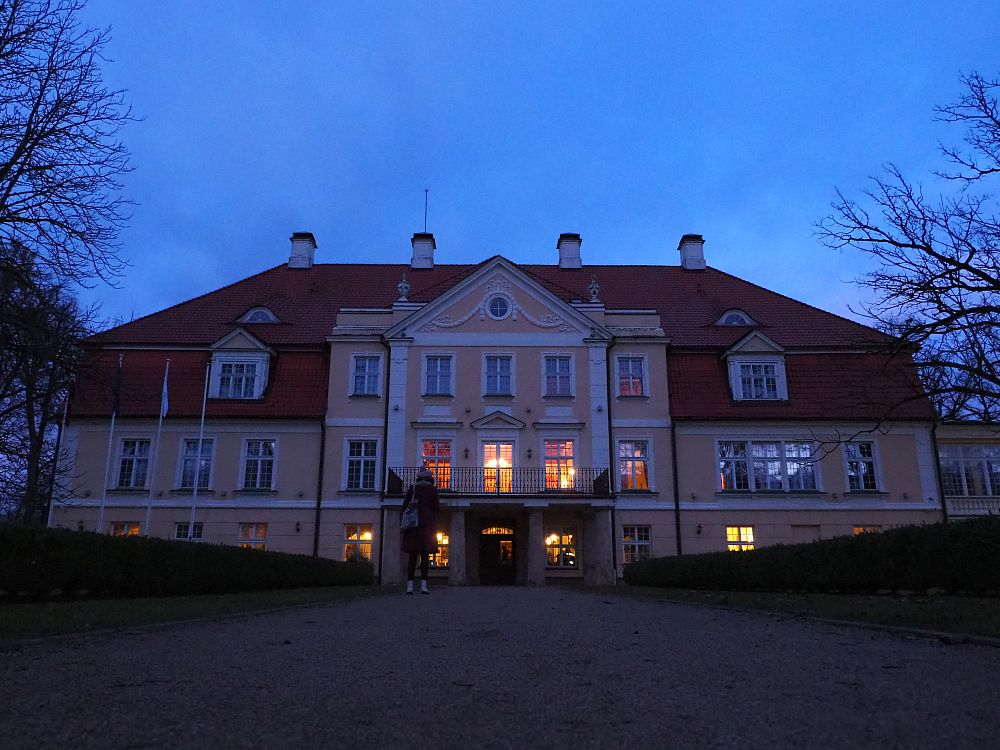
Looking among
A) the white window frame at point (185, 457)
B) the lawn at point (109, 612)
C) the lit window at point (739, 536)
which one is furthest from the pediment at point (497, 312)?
the lawn at point (109, 612)

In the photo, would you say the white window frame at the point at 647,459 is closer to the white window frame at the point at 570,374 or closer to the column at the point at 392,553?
the white window frame at the point at 570,374

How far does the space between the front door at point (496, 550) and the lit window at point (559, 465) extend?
9.39 feet

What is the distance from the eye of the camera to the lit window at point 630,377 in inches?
1129

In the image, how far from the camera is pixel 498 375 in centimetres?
2875

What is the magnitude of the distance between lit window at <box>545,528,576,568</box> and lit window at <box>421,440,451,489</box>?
Result: 463 cm

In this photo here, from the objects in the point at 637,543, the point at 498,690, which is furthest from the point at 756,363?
the point at 498,690

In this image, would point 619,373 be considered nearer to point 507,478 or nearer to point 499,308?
point 499,308

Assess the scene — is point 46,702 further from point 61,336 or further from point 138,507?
point 138,507

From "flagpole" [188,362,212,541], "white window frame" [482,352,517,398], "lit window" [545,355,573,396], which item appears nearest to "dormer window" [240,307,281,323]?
"flagpole" [188,362,212,541]

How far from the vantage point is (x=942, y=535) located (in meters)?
10.6

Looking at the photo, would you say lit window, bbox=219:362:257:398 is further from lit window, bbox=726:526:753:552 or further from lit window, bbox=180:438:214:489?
lit window, bbox=726:526:753:552

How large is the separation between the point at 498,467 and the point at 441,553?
3903mm

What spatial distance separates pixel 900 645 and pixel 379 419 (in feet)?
75.6

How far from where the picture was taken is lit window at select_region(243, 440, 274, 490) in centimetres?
2795
